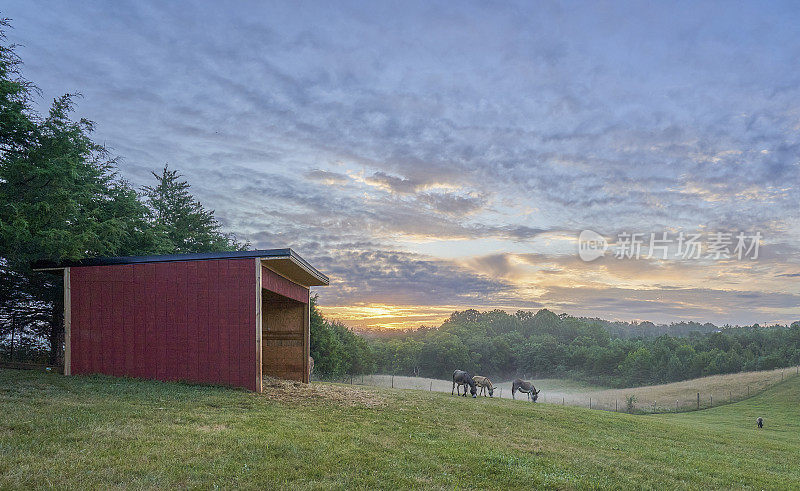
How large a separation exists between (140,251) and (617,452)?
24.2m

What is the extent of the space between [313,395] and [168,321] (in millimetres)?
5330

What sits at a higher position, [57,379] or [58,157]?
[58,157]

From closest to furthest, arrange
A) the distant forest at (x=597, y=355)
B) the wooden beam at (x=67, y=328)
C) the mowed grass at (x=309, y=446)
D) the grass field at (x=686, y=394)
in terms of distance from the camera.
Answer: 1. the mowed grass at (x=309, y=446)
2. the wooden beam at (x=67, y=328)
3. the grass field at (x=686, y=394)
4. the distant forest at (x=597, y=355)

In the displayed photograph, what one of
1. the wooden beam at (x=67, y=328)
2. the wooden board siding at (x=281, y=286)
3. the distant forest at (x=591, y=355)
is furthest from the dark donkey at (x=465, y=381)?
the distant forest at (x=591, y=355)

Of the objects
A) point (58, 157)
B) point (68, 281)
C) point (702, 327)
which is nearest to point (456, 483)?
point (68, 281)

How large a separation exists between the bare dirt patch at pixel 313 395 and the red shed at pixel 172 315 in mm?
996

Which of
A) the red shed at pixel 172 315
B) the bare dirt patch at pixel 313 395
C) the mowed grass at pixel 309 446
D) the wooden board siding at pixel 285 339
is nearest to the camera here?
the mowed grass at pixel 309 446

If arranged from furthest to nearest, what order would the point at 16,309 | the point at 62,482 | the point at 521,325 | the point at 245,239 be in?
the point at 521,325 → the point at 245,239 → the point at 16,309 → the point at 62,482

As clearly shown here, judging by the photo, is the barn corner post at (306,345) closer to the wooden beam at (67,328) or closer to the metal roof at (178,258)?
the metal roof at (178,258)

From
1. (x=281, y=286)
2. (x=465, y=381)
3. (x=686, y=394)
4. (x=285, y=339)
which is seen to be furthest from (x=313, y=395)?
(x=686, y=394)

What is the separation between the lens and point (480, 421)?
12.9m

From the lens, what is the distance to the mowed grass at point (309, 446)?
6.30 metres

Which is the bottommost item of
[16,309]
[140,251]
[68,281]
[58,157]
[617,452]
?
[617,452]

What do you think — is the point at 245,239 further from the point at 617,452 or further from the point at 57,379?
the point at 617,452
